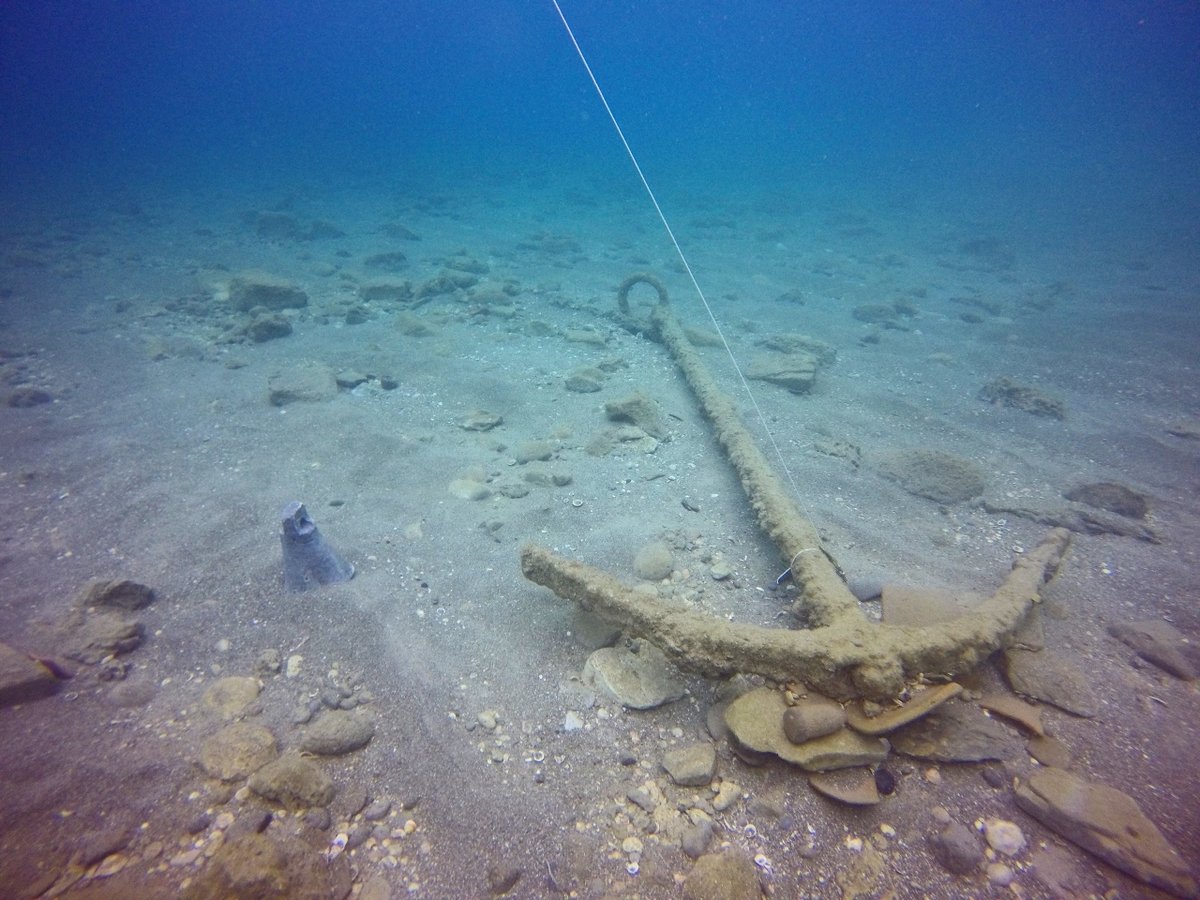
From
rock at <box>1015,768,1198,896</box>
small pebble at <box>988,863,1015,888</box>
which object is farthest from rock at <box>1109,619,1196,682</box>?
small pebble at <box>988,863,1015,888</box>

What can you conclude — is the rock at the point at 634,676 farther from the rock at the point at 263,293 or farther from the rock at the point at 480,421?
the rock at the point at 263,293

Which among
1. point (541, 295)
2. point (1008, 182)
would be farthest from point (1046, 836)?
point (1008, 182)

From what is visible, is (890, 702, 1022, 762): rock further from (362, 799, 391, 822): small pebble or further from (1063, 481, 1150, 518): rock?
(1063, 481, 1150, 518): rock

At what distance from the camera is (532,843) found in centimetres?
257

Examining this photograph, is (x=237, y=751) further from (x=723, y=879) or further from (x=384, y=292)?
Answer: (x=384, y=292)

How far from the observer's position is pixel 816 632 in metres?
2.94

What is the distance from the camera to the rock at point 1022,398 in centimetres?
772

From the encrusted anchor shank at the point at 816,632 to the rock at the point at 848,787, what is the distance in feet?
1.32

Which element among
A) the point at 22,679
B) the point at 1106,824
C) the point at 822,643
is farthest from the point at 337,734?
the point at 1106,824

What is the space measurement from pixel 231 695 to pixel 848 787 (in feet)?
12.5

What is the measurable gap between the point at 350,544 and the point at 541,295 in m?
9.79

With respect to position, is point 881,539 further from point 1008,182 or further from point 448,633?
point 1008,182

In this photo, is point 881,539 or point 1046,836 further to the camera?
point 881,539

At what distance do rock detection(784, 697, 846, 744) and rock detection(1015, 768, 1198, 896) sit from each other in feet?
3.24
